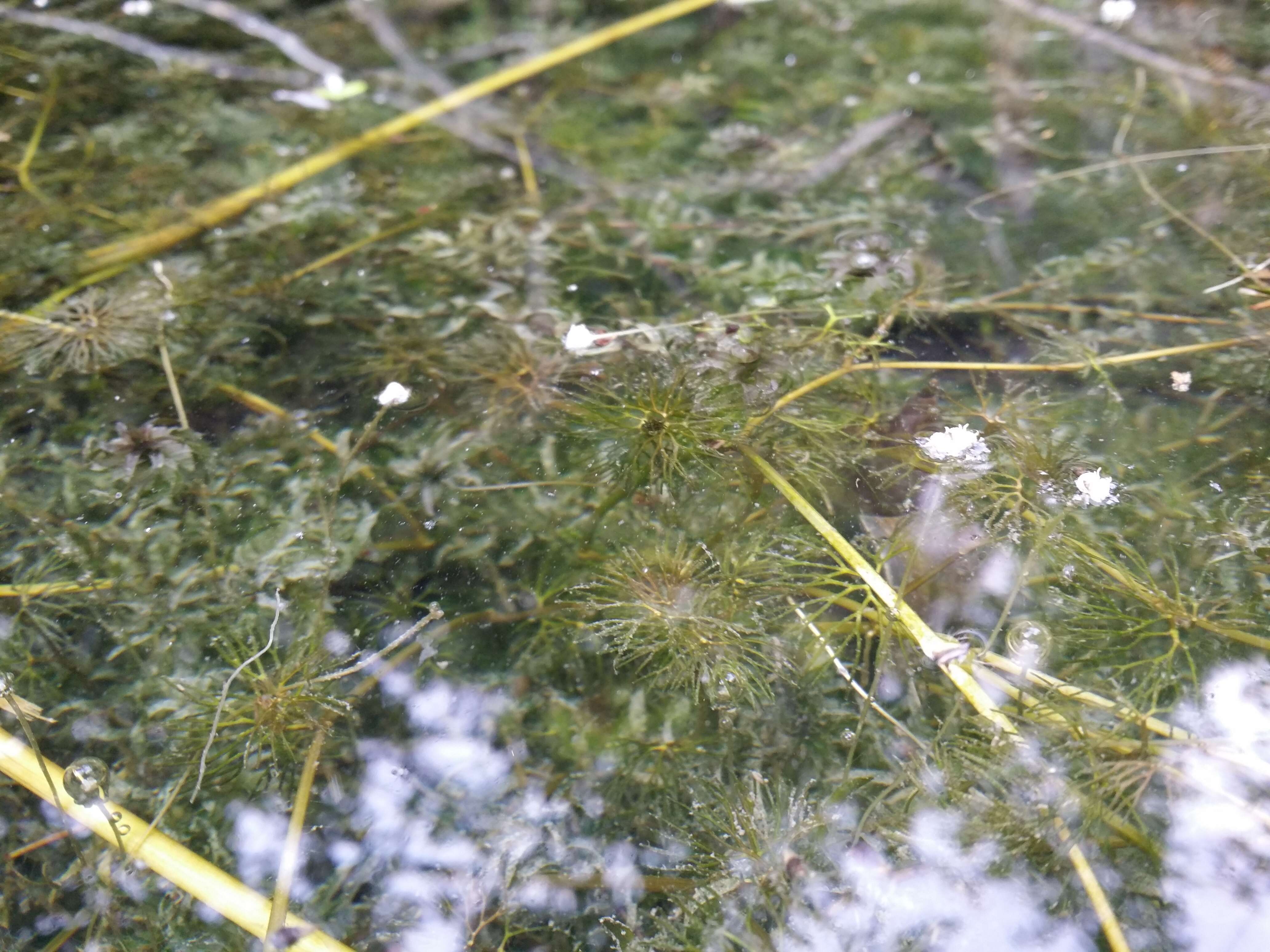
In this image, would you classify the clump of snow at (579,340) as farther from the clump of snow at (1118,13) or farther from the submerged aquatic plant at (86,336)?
the clump of snow at (1118,13)

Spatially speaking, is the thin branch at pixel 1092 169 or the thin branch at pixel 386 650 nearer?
the thin branch at pixel 386 650

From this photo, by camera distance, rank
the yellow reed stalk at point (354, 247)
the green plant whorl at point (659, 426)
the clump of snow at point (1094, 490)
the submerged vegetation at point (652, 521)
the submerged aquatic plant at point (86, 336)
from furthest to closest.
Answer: the yellow reed stalk at point (354, 247)
the submerged aquatic plant at point (86, 336)
the green plant whorl at point (659, 426)
the clump of snow at point (1094, 490)
the submerged vegetation at point (652, 521)

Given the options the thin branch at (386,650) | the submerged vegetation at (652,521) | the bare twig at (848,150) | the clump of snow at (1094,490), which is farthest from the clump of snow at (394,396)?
the clump of snow at (1094,490)

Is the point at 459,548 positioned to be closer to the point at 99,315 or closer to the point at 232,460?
the point at 232,460

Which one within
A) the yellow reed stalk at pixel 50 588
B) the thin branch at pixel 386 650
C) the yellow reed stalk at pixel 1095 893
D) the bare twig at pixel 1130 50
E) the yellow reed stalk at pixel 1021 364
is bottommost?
the yellow reed stalk at pixel 1095 893

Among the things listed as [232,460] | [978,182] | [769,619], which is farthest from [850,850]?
[978,182]

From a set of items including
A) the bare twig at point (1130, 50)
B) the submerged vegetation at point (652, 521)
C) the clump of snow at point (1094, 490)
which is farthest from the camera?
the bare twig at point (1130, 50)
